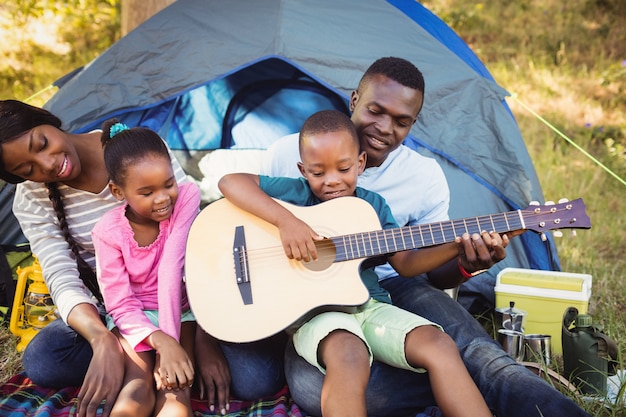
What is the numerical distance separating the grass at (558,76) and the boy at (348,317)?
1.39m

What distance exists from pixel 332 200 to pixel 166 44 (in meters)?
1.33

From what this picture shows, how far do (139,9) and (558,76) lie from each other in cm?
341

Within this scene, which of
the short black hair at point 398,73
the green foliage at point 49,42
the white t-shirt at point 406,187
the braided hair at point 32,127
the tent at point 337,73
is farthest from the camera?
the green foliage at point 49,42

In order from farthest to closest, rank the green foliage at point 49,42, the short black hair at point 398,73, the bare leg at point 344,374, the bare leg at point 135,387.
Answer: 1. the green foliage at point 49,42
2. the short black hair at point 398,73
3. the bare leg at point 135,387
4. the bare leg at point 344,374

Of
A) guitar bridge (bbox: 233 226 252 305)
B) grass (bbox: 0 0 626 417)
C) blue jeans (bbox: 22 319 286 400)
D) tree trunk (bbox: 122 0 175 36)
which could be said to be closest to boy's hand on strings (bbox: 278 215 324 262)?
guitar bridge (bbox: 233 226 252 305)

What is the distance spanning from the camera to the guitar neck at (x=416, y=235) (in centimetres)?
189

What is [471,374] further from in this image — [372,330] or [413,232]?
[413,232]

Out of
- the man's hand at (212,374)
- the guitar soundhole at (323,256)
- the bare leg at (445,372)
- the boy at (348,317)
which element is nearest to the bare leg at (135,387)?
the man's hand at (212,374)

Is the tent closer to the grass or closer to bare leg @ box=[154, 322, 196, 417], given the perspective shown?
the grass

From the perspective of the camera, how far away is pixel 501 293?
99.7 inches

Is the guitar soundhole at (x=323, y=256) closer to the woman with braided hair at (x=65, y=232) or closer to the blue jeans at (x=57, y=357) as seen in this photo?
the woman with braided hair at (x=65, y=232)

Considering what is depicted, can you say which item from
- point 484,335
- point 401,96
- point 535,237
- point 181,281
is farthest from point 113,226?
point 535,237

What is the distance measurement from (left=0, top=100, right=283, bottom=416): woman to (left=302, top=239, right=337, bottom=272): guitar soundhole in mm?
373

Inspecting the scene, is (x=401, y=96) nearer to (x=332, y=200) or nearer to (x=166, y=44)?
(x=332, y=200)
